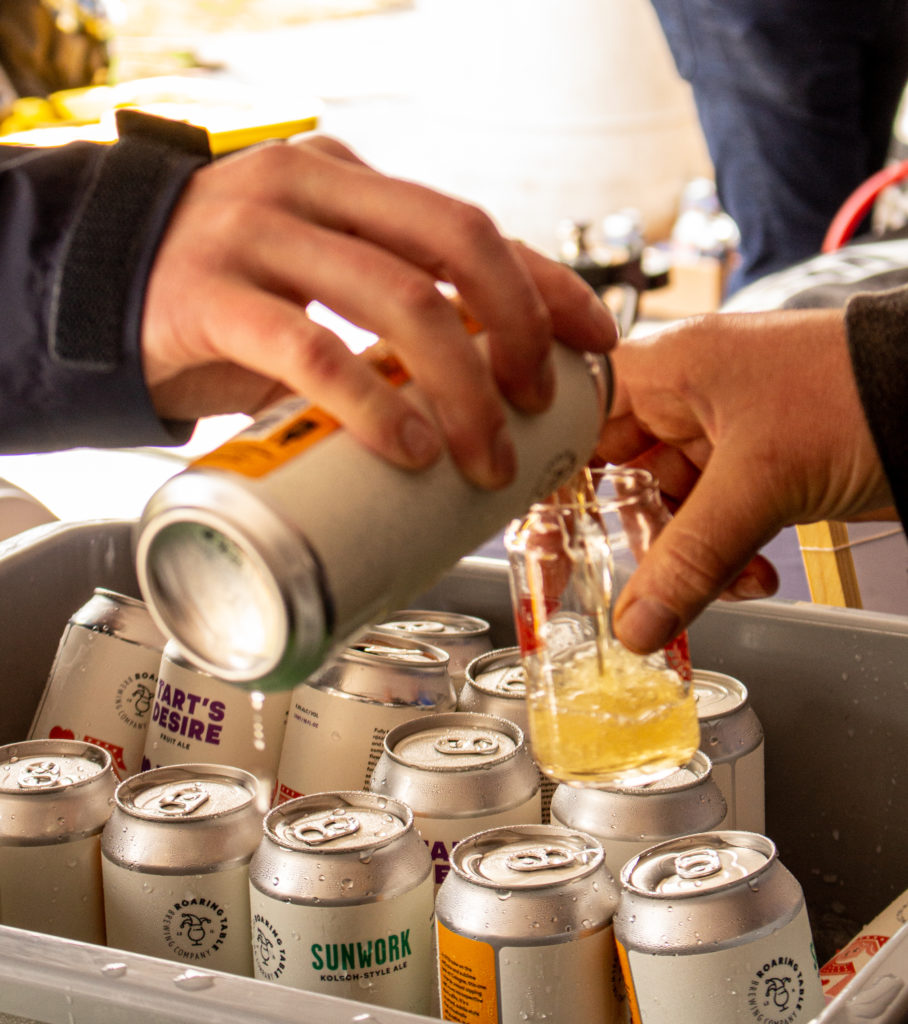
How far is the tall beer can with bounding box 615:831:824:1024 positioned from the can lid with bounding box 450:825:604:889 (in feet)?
0.19

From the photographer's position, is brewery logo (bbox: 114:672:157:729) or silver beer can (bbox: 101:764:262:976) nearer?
silver beer can (bbox: 101:764:262:976)

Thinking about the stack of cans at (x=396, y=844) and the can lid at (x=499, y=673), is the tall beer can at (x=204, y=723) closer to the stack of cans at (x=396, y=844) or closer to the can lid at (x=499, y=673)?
the stack of cans at (x=396, y=844)

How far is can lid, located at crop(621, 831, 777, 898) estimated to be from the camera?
2.86ft

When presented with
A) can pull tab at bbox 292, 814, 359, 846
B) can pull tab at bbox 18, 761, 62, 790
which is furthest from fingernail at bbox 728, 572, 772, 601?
can pull tab at bbox 18, 761, 62, 790

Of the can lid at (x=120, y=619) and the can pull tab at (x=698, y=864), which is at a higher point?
the can lid at (x=120, y=619)

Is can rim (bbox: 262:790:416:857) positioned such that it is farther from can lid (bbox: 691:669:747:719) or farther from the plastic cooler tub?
the plastic cooler tub

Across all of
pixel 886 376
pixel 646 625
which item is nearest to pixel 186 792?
pixel 646 625

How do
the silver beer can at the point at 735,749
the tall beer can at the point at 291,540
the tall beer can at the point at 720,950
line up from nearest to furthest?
the tall beer can at the point at 291,540 → the tall beer can at the point at 720,950 → the silver beer can at the point at 735,749

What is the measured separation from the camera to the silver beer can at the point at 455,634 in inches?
53.0

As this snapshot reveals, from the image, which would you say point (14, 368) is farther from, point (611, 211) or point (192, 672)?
point (611, 211)

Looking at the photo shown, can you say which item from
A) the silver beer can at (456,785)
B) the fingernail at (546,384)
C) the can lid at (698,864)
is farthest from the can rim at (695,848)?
the fingernail at (546,384)

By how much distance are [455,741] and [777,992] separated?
1.22ft

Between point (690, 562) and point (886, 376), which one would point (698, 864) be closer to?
point (690, 562)

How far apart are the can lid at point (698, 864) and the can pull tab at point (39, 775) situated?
499 millimetres
